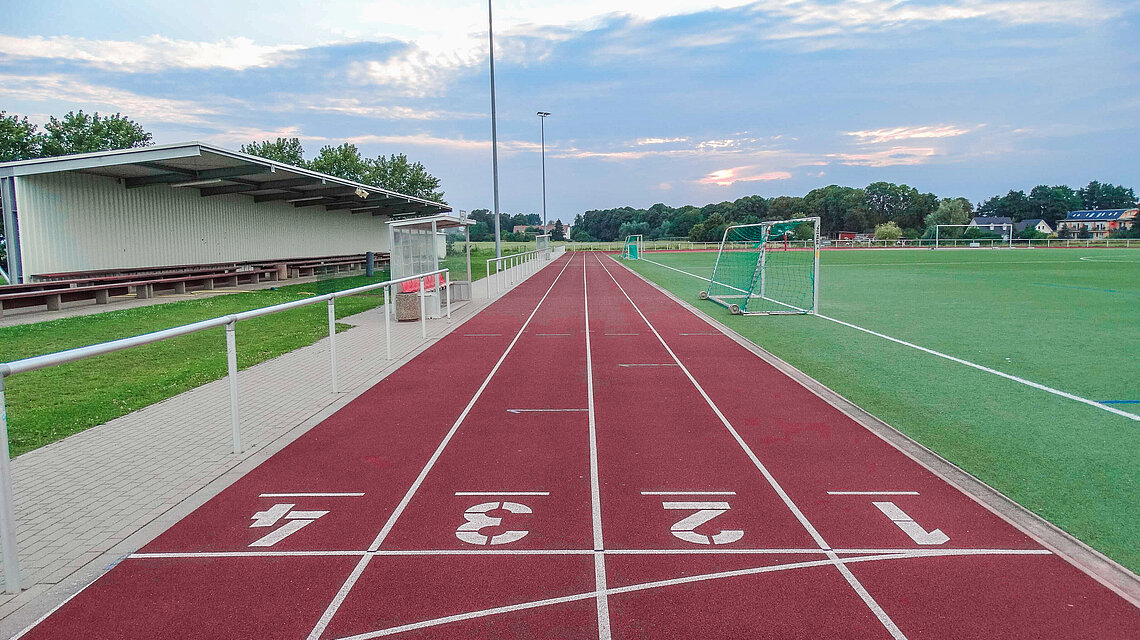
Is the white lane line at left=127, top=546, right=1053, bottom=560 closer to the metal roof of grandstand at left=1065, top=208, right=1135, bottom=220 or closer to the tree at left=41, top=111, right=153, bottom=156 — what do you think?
the tree at left=41, top=111, right=153, bottom=156

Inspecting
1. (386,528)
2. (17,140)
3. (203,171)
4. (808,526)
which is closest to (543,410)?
(386,528)

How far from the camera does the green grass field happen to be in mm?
5391

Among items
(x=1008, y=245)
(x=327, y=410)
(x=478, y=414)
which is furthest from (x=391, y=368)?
(x=1008, y=245)

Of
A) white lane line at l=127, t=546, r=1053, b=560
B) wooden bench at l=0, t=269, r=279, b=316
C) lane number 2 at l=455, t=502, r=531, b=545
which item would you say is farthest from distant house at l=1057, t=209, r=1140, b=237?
lane number 2 at l=455, t=502, r=531, b=545

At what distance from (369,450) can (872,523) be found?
430 cm

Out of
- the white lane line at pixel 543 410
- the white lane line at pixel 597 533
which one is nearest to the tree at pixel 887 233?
the white lane line at pixel 597 533

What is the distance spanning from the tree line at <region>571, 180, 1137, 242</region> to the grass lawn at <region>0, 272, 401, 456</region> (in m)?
79.1

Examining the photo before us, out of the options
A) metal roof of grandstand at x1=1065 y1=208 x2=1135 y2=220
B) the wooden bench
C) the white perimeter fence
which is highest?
metal roof of grandstand at x1=1065 y1=208 x2=1135 y2=220

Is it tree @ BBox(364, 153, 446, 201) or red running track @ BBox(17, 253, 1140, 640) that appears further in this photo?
tree @ BBox(364, 153, 446, 201)

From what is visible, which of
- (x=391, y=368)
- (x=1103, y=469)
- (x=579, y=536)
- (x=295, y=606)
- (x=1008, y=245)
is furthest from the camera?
(x=1008, y=245)

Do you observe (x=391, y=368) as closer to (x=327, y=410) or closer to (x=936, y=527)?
(x=327, y=410)

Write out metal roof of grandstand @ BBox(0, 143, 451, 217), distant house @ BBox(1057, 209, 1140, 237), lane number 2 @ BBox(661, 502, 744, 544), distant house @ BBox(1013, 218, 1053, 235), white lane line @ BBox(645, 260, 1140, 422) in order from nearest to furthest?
lane number 2 @ BBox(661, 502, 744, 544) → white lane line @ BBox(645, 260, 1140, 422) → metal roof of grandstand @ BBox(0, 143, 451, 217) → distant house @ BBox(1013, 218, 1053, 235) → distant house @ BBox(1057, 209, 1140, 237)

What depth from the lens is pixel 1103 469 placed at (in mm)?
5809

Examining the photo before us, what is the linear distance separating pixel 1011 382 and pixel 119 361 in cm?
1285
